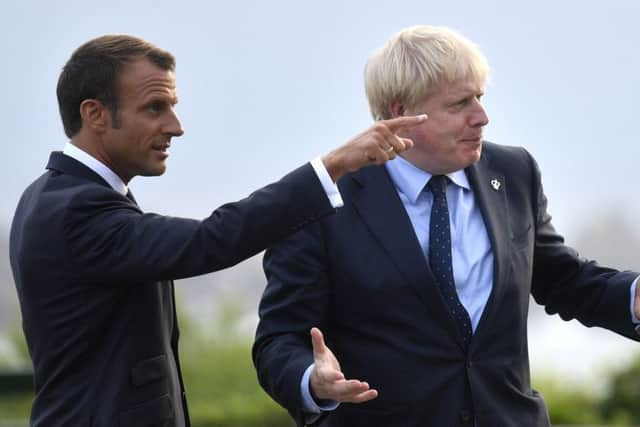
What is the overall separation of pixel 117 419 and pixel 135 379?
0.35 ft

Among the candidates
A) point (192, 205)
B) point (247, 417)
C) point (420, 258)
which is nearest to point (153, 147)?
point (420, 258)

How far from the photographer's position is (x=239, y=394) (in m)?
8.18

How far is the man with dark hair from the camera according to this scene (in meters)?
3.13

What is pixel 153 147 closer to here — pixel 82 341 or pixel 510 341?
pixel 82 341

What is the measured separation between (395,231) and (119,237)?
0.80 m

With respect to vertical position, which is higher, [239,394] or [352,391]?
[352,391]

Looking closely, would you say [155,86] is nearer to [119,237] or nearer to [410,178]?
[119,237]

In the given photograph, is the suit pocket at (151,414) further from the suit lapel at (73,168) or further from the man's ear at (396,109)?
the man's ear at (396,109)

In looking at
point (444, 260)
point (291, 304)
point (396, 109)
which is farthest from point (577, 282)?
point (291, 304)

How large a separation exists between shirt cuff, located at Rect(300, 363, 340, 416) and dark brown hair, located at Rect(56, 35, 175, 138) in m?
0.82

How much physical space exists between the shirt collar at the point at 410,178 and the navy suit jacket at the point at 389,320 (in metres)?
0.04

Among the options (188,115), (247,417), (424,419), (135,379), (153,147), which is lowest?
(247,417)

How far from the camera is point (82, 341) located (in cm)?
328

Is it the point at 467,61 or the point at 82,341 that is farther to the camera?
the point at 467,61
